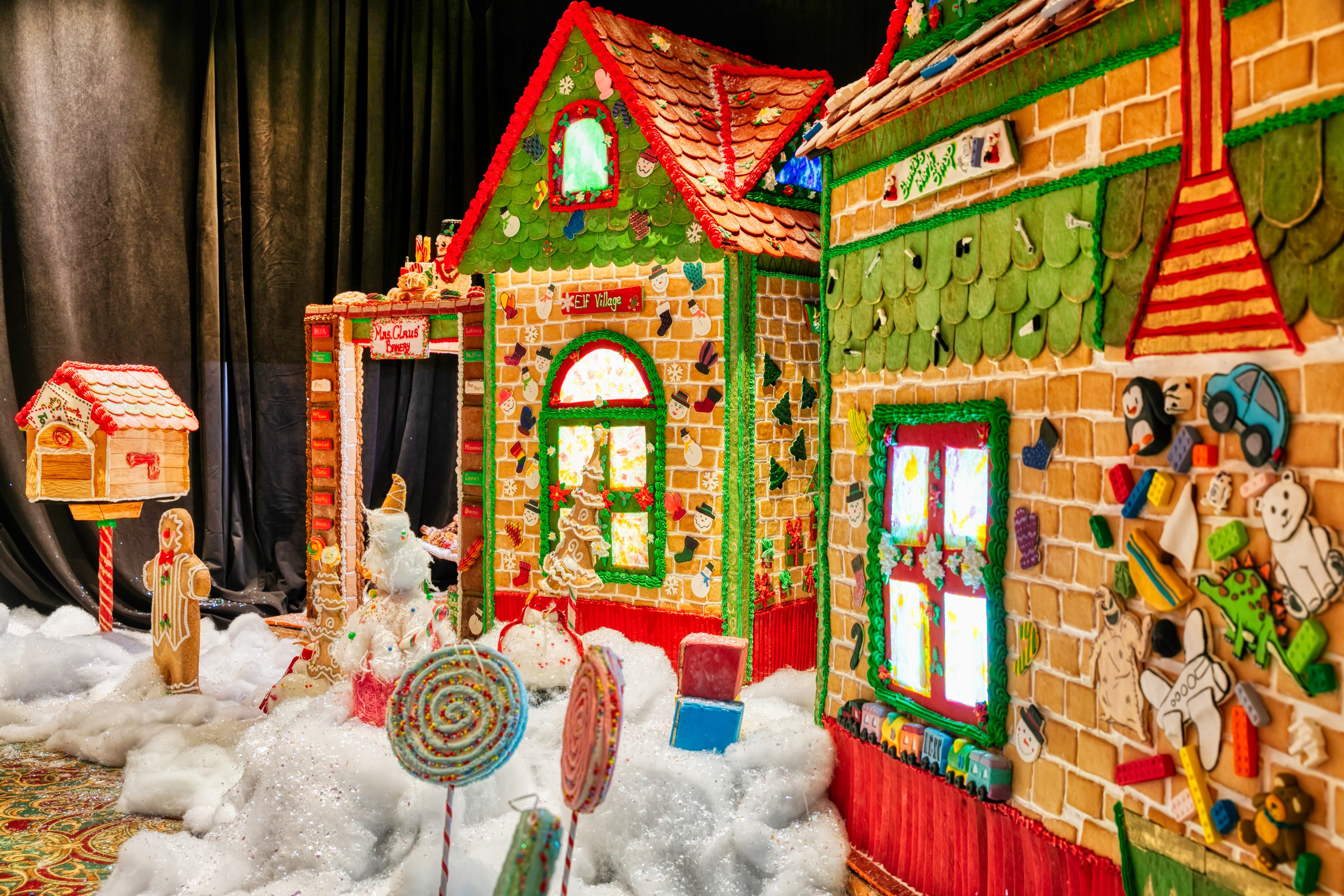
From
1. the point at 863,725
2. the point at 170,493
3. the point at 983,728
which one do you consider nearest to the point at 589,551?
the point at 863,725

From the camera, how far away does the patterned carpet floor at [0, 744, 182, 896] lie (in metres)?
4.30

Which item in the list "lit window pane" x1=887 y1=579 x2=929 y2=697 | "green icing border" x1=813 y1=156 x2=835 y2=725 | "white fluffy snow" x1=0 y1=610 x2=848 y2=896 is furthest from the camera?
"green icing border" x1=813 y1=156 x2=835 y2=725

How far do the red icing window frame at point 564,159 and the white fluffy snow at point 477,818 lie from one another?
3.09m

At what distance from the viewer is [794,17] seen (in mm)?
8133

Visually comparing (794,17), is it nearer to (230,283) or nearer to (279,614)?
(230,283)

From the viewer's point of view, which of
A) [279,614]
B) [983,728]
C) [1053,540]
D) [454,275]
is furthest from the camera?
[279,614]

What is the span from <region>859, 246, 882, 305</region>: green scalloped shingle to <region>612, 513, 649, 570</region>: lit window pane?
A: 2395 mm

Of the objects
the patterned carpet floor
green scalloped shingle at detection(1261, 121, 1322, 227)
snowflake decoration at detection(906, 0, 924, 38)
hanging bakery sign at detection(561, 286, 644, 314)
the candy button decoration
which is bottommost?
the patterned carpet floor

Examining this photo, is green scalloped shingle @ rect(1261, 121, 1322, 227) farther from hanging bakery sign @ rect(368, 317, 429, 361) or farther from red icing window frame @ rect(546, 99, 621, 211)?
hanging bakery sign @ rect(368, 317, 429, 361)

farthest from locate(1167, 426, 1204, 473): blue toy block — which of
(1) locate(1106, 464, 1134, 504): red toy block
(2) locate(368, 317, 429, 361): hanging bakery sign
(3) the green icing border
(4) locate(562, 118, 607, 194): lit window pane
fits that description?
(2) locate(368, 317, 429, 361): hanging bakery sign

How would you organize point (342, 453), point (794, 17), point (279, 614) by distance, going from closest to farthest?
point (342, 453)
point (794, 17)
point (279, 614)

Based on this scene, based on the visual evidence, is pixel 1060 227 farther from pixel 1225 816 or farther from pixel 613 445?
pixel 613 445

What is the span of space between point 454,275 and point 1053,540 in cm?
495

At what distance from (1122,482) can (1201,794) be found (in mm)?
876
